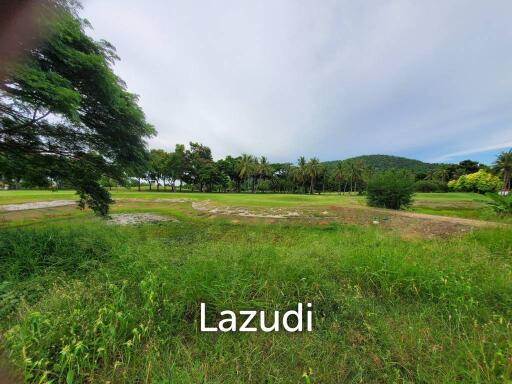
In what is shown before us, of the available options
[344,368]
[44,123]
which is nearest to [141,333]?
[344,368]

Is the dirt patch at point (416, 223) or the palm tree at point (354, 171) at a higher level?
the palm tree at point (354, 171)

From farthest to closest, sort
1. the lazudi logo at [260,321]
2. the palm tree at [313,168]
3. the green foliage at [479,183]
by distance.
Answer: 1. the palm tree at [313,168]
2. the green foliage at [479,183]
3. the lazudi logo at [260,321]

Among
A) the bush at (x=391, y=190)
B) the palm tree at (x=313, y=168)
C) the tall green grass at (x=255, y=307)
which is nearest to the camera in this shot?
the tall green grass at (x=255, y=307)

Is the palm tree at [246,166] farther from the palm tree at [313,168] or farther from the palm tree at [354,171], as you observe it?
the palm tree at [354,171]

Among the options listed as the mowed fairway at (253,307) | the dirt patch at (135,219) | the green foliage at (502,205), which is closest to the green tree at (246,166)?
the dirt patch at (135,219)

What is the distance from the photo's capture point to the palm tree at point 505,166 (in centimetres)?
4825

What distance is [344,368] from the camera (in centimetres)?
189

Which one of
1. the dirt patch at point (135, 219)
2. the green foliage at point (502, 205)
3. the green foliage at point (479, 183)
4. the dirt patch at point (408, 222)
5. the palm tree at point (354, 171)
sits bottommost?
the dirt patch at point (135, 219)

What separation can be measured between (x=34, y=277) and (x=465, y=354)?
19.1 feet

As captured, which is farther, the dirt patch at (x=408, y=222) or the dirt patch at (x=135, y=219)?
the dirt patch at (x=135, y=219)

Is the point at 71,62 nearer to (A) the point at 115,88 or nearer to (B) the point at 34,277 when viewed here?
(A) the point at 115,88

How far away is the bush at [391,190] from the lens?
14.1m

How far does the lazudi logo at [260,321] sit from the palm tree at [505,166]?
73297 mm

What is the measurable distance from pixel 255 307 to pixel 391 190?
50.1 feet
